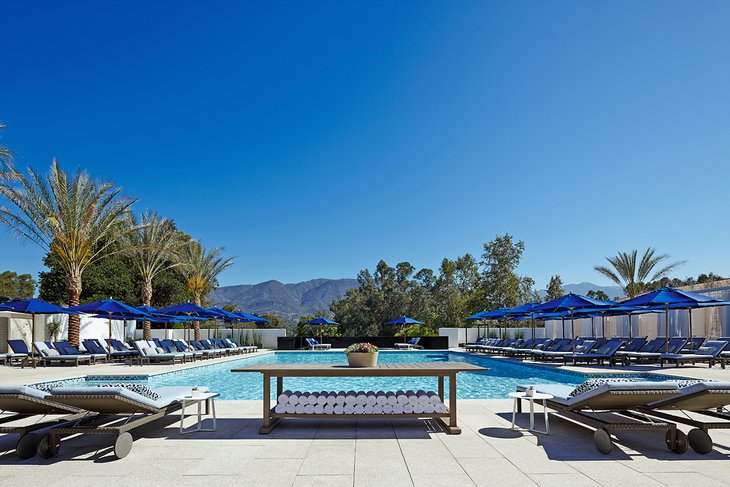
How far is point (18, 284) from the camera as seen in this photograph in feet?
179

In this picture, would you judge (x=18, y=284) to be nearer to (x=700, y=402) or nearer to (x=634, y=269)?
(x=634, y=269)

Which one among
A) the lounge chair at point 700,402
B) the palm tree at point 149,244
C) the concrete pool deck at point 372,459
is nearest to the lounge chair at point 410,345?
the palm tree at point 149,244

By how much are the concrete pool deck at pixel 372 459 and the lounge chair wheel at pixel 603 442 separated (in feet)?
0.18

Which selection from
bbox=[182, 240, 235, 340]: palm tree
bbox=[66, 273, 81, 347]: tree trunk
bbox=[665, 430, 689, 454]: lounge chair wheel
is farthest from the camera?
bbox=[182, 240, 235, 340]: palm tree

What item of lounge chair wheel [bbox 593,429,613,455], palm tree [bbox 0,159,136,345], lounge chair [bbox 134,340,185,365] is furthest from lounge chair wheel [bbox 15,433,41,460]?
palm tree [bbox 0,159,136,345]

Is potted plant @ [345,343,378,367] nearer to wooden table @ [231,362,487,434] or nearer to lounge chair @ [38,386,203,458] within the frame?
wooden table @ [231,362,487,434]

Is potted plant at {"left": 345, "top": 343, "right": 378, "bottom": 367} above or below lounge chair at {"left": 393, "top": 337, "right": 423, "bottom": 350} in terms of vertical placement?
above

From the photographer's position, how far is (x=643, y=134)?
20219mm

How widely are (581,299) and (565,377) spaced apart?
3.52 meters

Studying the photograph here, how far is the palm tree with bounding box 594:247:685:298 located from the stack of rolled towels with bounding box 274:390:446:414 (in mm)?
27935

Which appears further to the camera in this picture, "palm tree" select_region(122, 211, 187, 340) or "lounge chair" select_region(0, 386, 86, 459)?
"palm tree" select_region(122, 211, 187, 340)

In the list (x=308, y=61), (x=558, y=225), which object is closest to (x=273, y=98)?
(x=308, y=61)

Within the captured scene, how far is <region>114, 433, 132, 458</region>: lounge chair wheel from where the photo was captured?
479cm

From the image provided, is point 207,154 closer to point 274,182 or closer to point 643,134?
point 274,182
